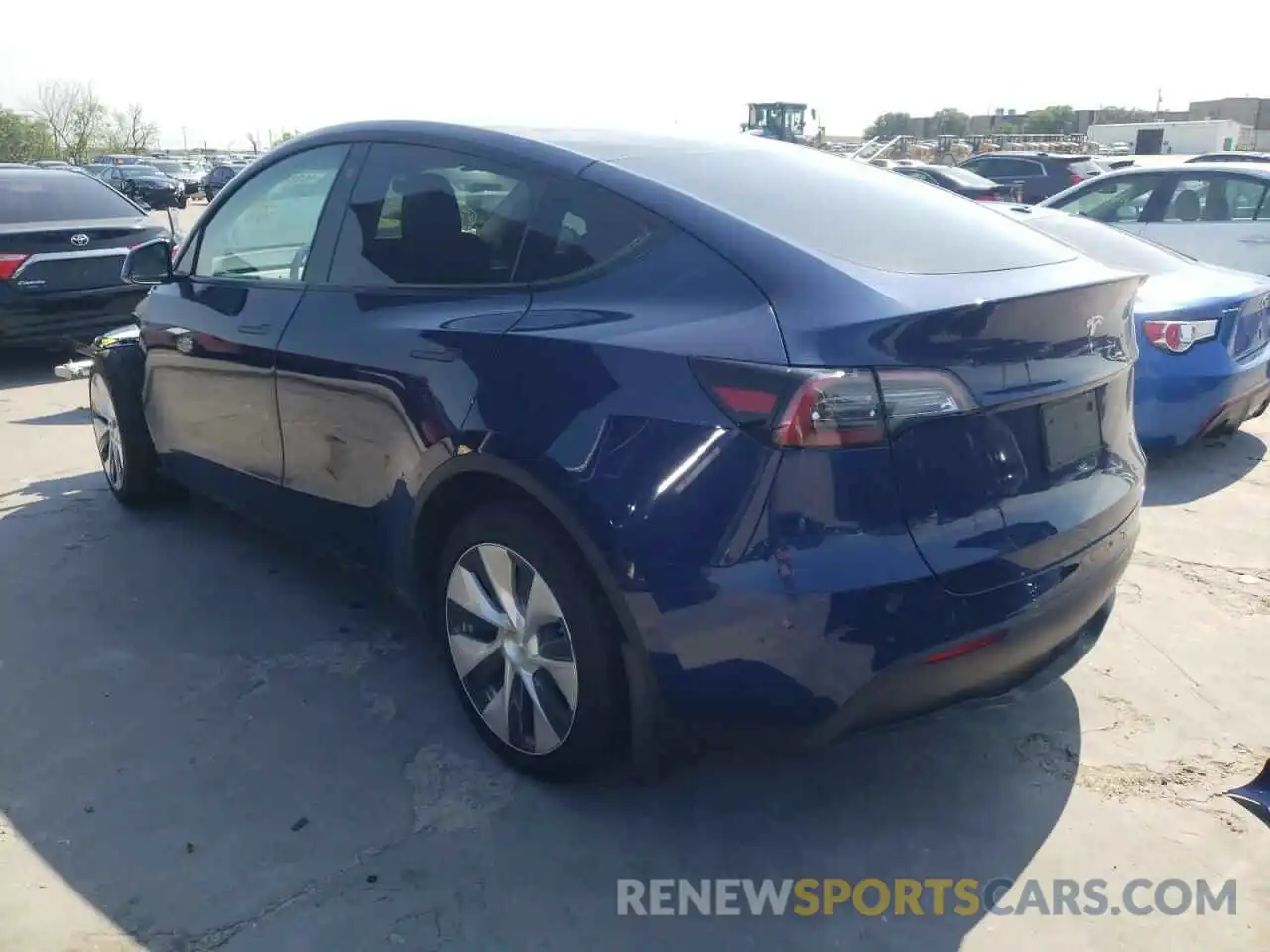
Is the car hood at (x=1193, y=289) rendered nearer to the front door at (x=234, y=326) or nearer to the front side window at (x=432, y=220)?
the front side window at (x=432, y=220)

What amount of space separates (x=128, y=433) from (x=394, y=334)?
2.38 metres

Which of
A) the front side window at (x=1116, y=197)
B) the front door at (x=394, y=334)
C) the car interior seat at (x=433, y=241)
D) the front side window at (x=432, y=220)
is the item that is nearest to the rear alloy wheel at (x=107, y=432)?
the front door at (x=394, y=334)

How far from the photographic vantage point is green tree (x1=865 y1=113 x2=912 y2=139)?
258 ft

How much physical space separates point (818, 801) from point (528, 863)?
2.58 ft

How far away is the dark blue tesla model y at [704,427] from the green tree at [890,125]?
3110 inches

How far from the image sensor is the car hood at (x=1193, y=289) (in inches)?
209

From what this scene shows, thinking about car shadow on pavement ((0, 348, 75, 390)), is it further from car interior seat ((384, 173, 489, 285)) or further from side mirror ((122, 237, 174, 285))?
car interior seat ((384, 173, 489, 285))

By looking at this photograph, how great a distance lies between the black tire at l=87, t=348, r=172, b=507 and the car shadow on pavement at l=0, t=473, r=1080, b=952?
3.94ft

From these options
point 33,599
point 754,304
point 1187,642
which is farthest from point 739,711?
point 33,599

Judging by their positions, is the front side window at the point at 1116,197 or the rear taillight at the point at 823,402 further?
the front side window at the point at 1116,197

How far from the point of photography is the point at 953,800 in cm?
284

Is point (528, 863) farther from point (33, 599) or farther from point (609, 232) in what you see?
point (33, 599)

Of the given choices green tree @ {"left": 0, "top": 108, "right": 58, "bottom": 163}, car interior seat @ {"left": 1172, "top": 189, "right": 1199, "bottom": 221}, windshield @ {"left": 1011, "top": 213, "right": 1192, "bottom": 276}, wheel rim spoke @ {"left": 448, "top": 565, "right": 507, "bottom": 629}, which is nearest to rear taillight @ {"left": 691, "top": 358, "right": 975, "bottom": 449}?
wheel rim spoke @ {"left": 448, "top": 565, "right": 507, "bottom": 629}

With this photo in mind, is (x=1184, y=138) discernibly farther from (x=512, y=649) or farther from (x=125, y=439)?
(x=512, y=649)
